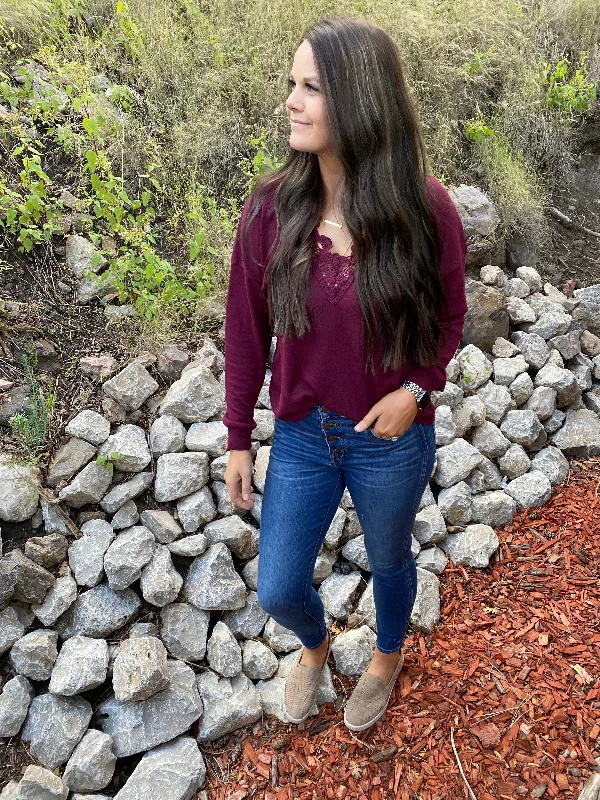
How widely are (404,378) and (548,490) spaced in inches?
74.2

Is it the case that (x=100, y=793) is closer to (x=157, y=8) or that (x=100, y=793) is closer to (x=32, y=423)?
(x=32, y=423)

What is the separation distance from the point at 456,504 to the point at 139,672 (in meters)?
1.61

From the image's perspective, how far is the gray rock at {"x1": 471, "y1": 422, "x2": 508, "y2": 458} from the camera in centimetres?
357

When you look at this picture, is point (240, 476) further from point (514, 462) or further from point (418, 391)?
point (514, 462)

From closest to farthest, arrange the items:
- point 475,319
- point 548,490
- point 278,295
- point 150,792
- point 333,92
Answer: point 333,92 → point 278,295 → point 150,792 → point 548,490 → point 475,319

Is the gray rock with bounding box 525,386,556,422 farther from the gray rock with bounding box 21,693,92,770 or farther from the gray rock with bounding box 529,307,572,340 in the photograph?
the gray rock with bounding box 21,693,92,770

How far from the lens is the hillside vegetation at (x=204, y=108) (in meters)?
3.55

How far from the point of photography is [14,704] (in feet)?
8.09

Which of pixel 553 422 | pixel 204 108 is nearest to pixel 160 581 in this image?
pixel 553 422

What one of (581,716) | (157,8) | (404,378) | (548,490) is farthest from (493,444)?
(157,8)

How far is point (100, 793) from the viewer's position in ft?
7.93

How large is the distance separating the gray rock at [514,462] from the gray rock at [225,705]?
1690 mm

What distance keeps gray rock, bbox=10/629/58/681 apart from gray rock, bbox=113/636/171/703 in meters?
0.25

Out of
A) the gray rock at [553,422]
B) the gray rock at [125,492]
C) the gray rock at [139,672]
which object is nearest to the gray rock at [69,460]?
the gray rock at [125,492]
